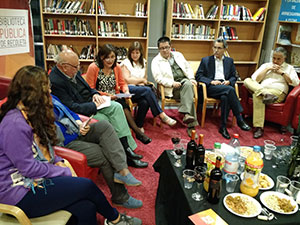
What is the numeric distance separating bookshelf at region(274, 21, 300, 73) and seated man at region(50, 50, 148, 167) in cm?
343

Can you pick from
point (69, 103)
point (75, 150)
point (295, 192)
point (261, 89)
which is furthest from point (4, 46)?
point (261, 89)

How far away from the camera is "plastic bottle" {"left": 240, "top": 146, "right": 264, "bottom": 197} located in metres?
1.47

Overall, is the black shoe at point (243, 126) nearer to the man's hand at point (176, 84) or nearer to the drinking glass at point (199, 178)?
the man's hand at point (176, 84)

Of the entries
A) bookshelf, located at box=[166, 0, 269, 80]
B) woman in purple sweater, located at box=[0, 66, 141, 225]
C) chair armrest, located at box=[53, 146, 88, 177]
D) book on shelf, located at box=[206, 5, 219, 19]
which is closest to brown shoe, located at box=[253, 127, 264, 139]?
bookshelf, located at box=[166, 0, 269, 80]

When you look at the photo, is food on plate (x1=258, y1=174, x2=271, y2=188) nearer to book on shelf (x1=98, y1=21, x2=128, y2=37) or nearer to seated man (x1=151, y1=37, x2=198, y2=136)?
seated man (x1=151, y1=37, x2=198, y2=136)

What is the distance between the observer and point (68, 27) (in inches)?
175

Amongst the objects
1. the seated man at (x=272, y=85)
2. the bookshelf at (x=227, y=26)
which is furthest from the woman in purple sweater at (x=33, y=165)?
the bookshelf at (x=227, y=26)

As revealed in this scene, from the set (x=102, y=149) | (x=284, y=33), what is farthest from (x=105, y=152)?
(x=284, y=33)

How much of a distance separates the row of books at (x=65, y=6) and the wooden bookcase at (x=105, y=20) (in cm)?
7

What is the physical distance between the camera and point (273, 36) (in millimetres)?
4883

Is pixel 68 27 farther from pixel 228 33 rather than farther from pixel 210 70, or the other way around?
pixel 228 33

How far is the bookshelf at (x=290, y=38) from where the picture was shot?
4520 millimetres

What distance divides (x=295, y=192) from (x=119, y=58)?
12.1 feet

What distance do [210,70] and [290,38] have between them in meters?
1.83
